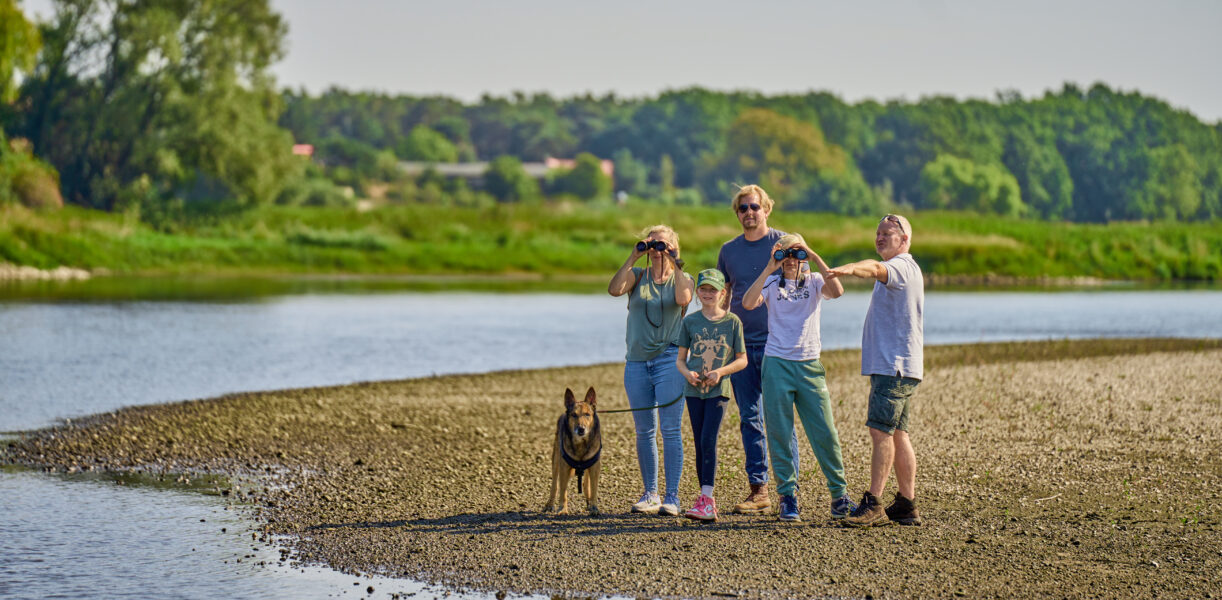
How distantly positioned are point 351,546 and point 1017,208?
106 m

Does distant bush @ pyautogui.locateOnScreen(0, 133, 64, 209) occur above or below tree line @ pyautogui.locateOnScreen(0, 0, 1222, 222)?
below

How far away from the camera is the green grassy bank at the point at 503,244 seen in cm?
5397

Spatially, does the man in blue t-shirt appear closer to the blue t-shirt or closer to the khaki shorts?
the blue t-shirt

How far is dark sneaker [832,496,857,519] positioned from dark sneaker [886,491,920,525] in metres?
0.25

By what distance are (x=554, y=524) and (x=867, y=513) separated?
209 cm

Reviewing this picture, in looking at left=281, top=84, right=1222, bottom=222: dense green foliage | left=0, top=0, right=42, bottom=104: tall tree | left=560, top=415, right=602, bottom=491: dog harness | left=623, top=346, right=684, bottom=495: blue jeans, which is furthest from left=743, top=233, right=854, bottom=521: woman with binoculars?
left=281, top=84, right=1222, bottom=222: dense green foliage

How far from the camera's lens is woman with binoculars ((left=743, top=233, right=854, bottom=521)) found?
846 cm

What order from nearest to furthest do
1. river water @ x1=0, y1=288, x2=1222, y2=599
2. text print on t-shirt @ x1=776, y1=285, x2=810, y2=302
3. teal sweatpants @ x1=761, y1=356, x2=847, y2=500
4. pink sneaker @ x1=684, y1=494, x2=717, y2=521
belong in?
river water @ x1=0, y1=288, x2=1222, y2=599
text print on t-shirt @ x1=776, y1=285, x2=810, y2=302
teal sweatpants @ x1=761, y1=356, x2=847, y2=500
pink sneaker @ x1=684, y1=494, x2=717, y2=521

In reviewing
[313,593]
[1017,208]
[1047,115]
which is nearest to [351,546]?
[313,593]

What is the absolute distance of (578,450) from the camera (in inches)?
350

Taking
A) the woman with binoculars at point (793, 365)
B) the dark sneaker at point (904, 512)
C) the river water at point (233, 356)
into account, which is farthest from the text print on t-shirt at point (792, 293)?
the river water at point (233, 356)

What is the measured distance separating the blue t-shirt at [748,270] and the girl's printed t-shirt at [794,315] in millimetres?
254

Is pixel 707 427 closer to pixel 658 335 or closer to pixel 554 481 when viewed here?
pixel 658 335

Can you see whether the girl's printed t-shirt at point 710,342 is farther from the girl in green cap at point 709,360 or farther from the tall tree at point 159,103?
the tall tree at point 159,103
